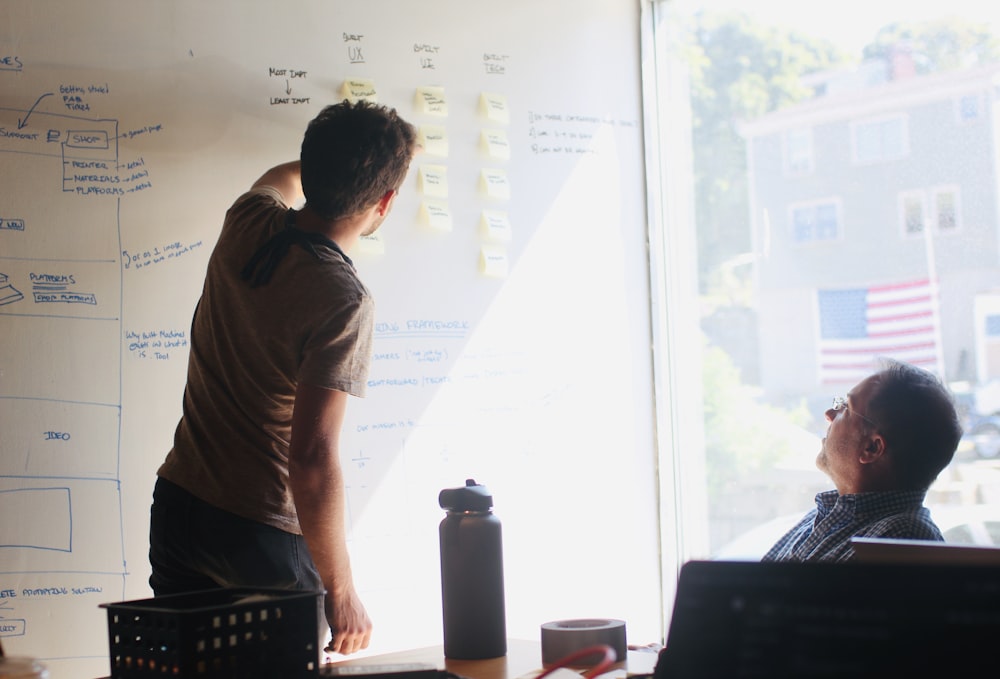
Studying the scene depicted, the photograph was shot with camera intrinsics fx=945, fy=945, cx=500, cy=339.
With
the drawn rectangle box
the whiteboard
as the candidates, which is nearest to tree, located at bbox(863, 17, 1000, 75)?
the whiteboard

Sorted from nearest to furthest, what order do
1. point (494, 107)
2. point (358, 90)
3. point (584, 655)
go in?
1. point (584, 655)
2. point (358, 90)
3. point (494, 107)

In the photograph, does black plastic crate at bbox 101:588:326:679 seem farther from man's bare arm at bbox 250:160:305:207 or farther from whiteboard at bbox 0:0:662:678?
man's bare arm at bbox 250:160:305:207

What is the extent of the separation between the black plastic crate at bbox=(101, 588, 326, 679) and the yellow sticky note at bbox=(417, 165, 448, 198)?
1.67 metres

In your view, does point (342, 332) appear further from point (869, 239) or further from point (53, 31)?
point (869, 239)

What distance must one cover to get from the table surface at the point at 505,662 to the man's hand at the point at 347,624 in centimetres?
26

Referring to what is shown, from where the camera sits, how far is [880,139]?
9.25 feet

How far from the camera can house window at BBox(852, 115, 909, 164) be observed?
2.77 metres

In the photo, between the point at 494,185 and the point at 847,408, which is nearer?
the point at 847,408

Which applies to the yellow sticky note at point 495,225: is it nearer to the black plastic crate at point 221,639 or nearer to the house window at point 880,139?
the house window at point 880,139

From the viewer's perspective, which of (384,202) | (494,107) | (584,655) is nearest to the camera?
(584,655)

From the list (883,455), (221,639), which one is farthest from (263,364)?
(883,455)

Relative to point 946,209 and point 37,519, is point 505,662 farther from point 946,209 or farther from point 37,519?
point 946,209

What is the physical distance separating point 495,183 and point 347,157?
2.90 feet

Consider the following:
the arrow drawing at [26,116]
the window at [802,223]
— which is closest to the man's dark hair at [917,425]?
the window at [802,223]
